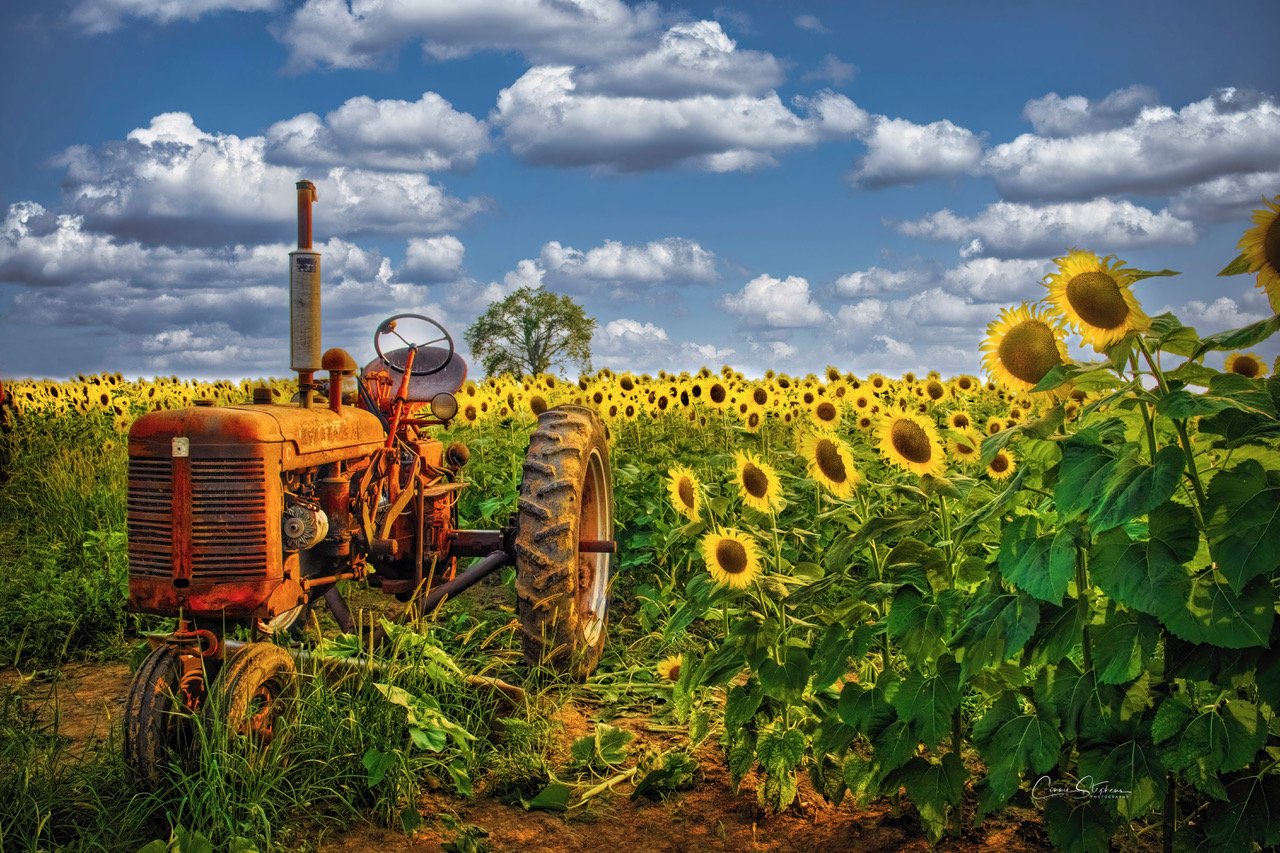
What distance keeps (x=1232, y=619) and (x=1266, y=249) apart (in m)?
0.87

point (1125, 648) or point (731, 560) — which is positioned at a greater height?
point (731, 560)

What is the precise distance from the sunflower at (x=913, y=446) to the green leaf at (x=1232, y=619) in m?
0.85

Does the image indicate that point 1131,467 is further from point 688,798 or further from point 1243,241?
point 688,798

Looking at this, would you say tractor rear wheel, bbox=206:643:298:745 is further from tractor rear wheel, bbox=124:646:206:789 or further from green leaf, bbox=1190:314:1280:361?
green leaf, bbox=1190:314:1280:361

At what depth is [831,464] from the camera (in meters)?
3.46

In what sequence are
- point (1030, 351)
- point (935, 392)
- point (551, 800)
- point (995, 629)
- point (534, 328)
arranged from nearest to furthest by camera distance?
point (995, 629), point (1030, 351), point (551, 800), point (935, 392), point (534, 328)

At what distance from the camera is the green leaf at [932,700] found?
301cm

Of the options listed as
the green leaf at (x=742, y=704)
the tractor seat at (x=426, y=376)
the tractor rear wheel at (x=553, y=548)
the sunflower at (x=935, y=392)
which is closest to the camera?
the green leaf at (x=742, y=704)

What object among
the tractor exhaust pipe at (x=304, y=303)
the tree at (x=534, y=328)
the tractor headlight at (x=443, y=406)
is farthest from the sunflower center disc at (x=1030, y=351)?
the tree at (x=534, y=328)

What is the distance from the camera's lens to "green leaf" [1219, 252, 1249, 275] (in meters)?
2.67

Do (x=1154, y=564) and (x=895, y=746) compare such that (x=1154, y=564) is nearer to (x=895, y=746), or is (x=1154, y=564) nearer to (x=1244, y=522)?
(x=1244, y=522)

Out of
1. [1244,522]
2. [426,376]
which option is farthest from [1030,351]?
[426,376]

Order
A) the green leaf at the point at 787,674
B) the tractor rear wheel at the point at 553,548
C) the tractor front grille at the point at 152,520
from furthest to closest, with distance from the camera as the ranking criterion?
1. the tractor rear wheel at the point at 553,548
2. the tractor front grille at the point at 152,520
3. the green leaf at the point at 787,674

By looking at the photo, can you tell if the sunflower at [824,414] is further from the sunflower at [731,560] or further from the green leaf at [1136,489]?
the green leaf at [1136,489]
